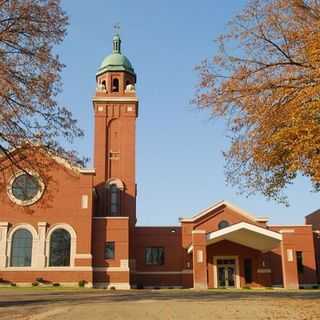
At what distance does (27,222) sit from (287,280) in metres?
20.2

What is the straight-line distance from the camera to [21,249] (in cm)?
4012

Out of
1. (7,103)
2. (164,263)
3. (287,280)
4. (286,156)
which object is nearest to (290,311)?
(286,156)

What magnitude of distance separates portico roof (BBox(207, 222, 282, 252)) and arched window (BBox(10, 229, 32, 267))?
13829 mm

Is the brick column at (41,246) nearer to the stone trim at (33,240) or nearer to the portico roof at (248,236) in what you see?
the stone trim at (33,240)

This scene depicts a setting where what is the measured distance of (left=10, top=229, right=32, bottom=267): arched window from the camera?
130ft

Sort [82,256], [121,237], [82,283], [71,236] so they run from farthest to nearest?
[121,237] < [71,236] < [82,256] < [82,283]

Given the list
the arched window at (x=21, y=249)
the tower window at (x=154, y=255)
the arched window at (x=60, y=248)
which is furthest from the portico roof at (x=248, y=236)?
the arched window at (x=21, y=249)

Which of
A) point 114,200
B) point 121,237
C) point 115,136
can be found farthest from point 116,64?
point 121,237

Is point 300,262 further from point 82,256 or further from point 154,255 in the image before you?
point 82,256

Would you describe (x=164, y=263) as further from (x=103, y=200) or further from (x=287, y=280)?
(x=287, y=280)

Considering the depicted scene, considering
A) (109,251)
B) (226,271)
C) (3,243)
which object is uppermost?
(3,243)

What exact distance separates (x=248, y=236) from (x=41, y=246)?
16.0m

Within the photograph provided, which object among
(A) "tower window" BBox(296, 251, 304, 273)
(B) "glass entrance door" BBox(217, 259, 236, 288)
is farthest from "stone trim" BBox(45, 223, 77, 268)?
(A) "tower window" BBox(296, 251, 304, 273)

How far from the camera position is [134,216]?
46594 mm
